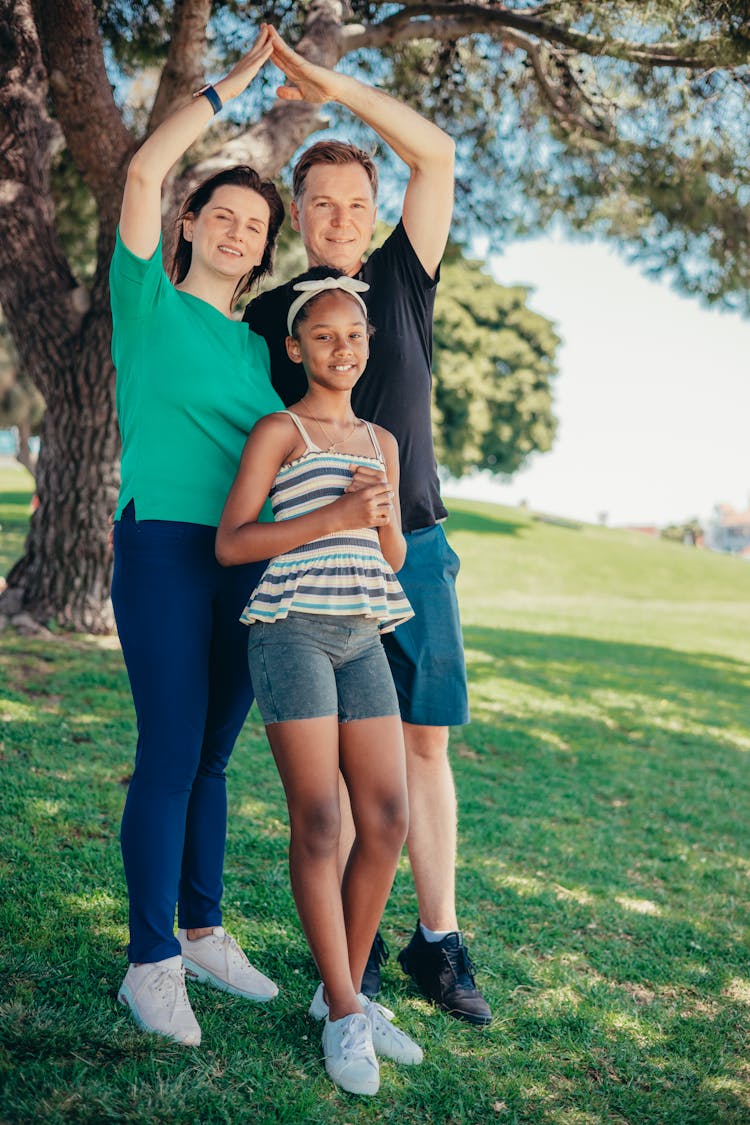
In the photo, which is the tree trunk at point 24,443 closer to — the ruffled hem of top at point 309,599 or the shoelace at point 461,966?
the shoelace at point 461,966

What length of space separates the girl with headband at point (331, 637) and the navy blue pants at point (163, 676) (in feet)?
0.57

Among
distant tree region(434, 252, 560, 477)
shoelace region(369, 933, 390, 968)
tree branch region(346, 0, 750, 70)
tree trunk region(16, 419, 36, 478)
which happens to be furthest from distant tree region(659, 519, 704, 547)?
shoelace region(369, 933, 390, 968)

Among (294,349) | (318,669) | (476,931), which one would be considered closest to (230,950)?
(318,669)

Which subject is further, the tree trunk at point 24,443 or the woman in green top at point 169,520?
the tree trunk at point 24,443

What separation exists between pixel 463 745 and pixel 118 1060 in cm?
487

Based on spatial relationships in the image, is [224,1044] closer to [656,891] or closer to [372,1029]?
[372,1029]

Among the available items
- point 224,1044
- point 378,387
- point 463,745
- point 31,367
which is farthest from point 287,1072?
point 31,367

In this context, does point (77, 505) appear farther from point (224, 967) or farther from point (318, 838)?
point (318, 838)

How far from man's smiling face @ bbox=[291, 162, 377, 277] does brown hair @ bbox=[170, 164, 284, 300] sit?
11 cm

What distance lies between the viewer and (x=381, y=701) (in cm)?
262

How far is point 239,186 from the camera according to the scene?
284cm

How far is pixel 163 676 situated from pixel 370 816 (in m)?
0.66

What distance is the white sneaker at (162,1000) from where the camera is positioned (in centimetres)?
258

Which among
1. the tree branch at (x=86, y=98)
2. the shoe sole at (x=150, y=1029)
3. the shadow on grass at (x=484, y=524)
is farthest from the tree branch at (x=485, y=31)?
the shadow on grass at (x=484, y=524)
